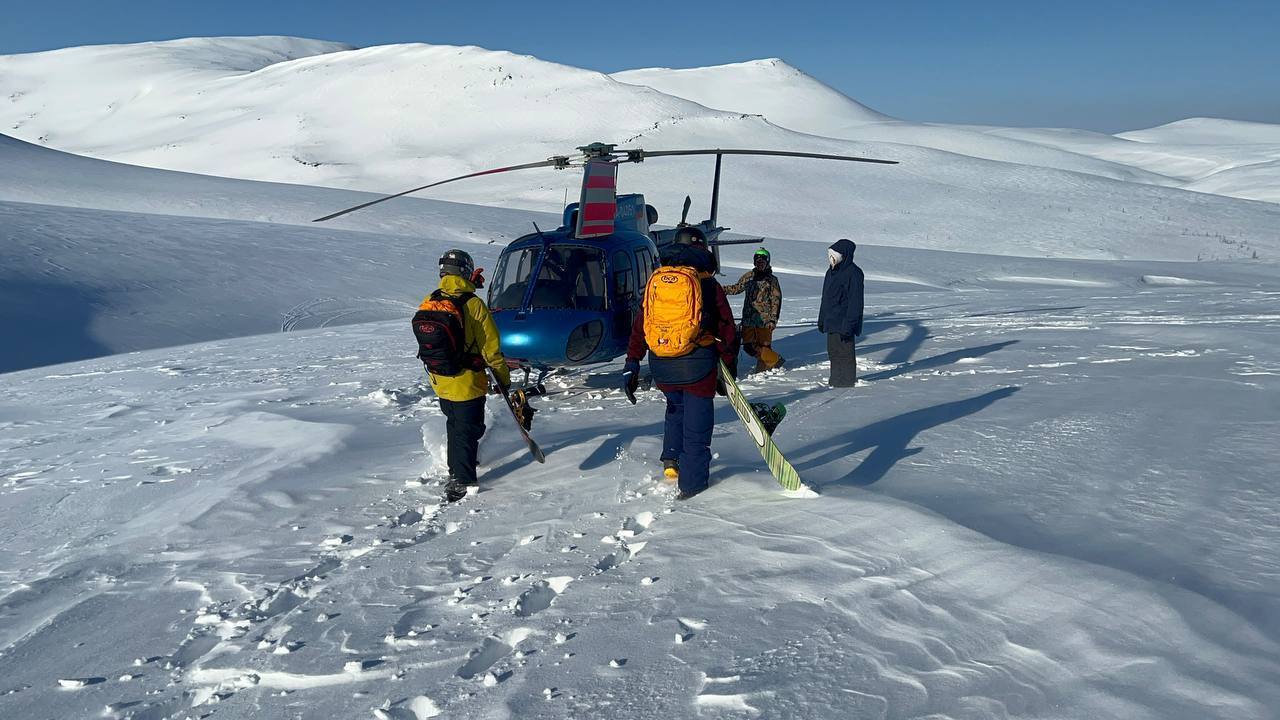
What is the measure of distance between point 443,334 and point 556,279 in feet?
12.1

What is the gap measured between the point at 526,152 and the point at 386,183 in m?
7.99

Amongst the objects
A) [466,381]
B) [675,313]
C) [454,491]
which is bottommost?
[454,491]

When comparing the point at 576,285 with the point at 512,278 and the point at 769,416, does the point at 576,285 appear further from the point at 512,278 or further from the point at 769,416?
the point at 769,416

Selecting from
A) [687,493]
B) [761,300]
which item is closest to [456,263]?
[687,493]

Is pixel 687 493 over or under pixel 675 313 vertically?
under

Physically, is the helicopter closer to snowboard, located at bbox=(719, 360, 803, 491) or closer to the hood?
the hood

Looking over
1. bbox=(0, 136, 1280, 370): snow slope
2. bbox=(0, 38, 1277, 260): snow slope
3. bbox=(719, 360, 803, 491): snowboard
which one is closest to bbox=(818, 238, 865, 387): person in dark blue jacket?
bbox=(719, 360, 803, 491): snowboard

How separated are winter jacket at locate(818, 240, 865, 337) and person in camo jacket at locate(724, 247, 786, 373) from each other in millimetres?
778

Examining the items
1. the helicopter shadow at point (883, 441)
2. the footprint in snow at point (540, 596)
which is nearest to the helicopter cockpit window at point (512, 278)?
the helicopter shadow at point (883, 441)

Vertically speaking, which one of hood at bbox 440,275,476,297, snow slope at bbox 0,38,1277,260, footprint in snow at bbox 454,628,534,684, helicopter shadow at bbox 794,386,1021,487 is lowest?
footprint in snow at bbox 454,628,534,684

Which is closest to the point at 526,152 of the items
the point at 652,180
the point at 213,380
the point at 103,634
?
the point at 652,180

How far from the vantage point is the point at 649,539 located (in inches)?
195

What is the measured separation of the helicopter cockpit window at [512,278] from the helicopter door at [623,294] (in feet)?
2.79

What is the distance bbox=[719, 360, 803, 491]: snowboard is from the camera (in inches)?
215
